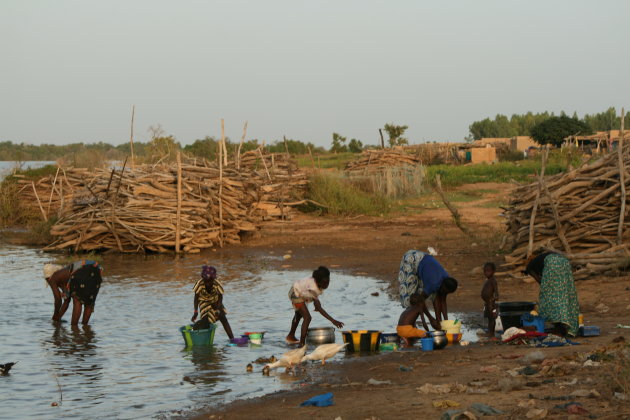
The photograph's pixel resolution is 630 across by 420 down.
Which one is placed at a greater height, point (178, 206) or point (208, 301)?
point (178, 206)

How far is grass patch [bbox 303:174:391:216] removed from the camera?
23.8 meters

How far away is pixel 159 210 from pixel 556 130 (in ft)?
123

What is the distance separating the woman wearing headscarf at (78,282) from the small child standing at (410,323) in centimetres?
392

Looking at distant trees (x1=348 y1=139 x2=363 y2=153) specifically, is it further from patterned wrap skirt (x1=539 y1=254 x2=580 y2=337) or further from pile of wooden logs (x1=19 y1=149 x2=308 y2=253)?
patterned wrap skirt (x1=539 y1=254 x2=580 y2=337)

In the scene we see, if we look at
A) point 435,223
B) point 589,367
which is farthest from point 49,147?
point 589,367

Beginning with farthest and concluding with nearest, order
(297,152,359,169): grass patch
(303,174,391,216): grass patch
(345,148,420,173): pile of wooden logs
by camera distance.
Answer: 1. (297,152,359,169): grass patch
2. (345,148,420,173): pile of wooden logs
3. (303,174,391,216): grass patch

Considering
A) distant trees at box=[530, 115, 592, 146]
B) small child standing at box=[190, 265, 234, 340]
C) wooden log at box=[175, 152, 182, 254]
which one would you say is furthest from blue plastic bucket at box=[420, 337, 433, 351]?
distant trees at box=[530, 115, 592, 146]

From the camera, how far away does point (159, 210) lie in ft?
57.4

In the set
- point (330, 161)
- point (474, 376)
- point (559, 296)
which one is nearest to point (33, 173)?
point (559, 296)

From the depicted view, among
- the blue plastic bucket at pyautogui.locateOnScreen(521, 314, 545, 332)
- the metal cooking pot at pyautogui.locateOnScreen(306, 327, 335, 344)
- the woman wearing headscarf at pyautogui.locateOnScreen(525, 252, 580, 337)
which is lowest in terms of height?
the metal cooking pot at pyautogui.locateOnScreen(306, 327, 335, 344)

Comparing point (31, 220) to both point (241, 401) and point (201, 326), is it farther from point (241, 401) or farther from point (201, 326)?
point (241, 401)

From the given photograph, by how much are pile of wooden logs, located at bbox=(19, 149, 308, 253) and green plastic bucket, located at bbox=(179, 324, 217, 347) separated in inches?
346

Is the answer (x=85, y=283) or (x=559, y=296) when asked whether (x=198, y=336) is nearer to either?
(x=85, y=283)

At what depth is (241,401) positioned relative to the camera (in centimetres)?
631
